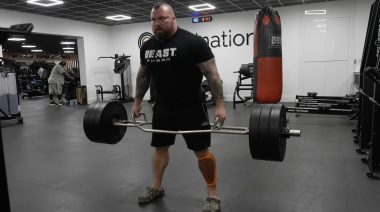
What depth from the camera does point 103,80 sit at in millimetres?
9375

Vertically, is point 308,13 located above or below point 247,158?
above

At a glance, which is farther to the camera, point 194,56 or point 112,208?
point 112,208

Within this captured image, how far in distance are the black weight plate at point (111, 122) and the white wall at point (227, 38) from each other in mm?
5845

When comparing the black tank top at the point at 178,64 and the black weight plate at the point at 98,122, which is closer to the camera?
the black tank top at the point at 178,64

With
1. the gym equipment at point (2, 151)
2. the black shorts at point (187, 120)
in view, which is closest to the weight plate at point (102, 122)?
the black shorts at point (187, 120)

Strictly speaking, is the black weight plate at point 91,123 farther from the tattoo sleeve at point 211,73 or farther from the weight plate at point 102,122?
the tattoo sleeve at point 211,73

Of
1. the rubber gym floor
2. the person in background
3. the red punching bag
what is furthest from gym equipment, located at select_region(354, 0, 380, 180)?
the person in background

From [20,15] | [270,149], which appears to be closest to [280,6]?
[20,15]

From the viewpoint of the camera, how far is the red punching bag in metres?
3.94

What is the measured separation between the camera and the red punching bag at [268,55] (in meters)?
3.94

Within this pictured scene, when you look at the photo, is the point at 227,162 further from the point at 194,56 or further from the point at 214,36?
the point at 214,36

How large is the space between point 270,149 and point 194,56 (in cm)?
71

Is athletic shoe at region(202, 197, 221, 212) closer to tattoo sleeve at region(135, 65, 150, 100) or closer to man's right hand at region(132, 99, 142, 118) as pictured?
man's right hand at region(132, 99, 142, 118)

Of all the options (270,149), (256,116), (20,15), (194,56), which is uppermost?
(20,15)
